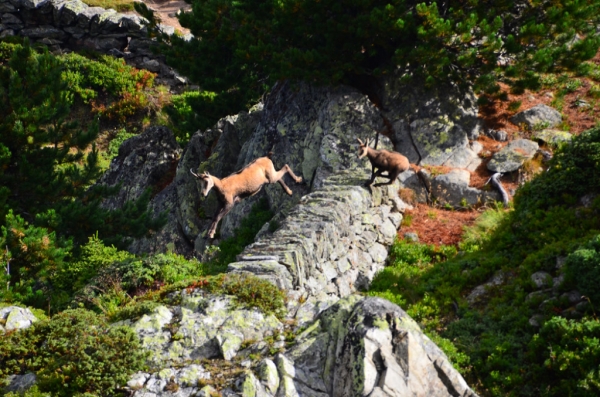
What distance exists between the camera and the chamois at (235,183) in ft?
42.6

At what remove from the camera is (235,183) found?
13.8 metres

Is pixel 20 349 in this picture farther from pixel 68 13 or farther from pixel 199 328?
pixel 68 13

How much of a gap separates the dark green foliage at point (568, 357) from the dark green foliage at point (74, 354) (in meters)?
6.11

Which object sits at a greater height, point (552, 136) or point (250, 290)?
point (552, 136)

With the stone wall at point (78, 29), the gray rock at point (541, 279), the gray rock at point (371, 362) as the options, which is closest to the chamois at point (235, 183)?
the gray rock at point (371, 362)

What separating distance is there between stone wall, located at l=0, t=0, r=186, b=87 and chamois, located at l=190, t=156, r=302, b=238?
99.1 feet

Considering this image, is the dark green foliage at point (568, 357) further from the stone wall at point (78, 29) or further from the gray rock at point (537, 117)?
the stone wall at point (78, 29)

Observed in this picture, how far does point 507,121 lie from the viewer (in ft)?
68.3

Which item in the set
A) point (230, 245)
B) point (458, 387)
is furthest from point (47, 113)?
point (458, 387)

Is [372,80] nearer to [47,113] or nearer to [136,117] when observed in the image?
[47,113]

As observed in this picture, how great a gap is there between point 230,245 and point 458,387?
11.9 metres

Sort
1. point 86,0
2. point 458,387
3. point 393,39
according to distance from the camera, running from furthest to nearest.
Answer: point 86,0 → point 393,39 → point 458,387

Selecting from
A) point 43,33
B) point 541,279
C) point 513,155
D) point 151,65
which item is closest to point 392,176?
point 513,155

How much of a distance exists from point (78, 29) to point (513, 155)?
119 feet
